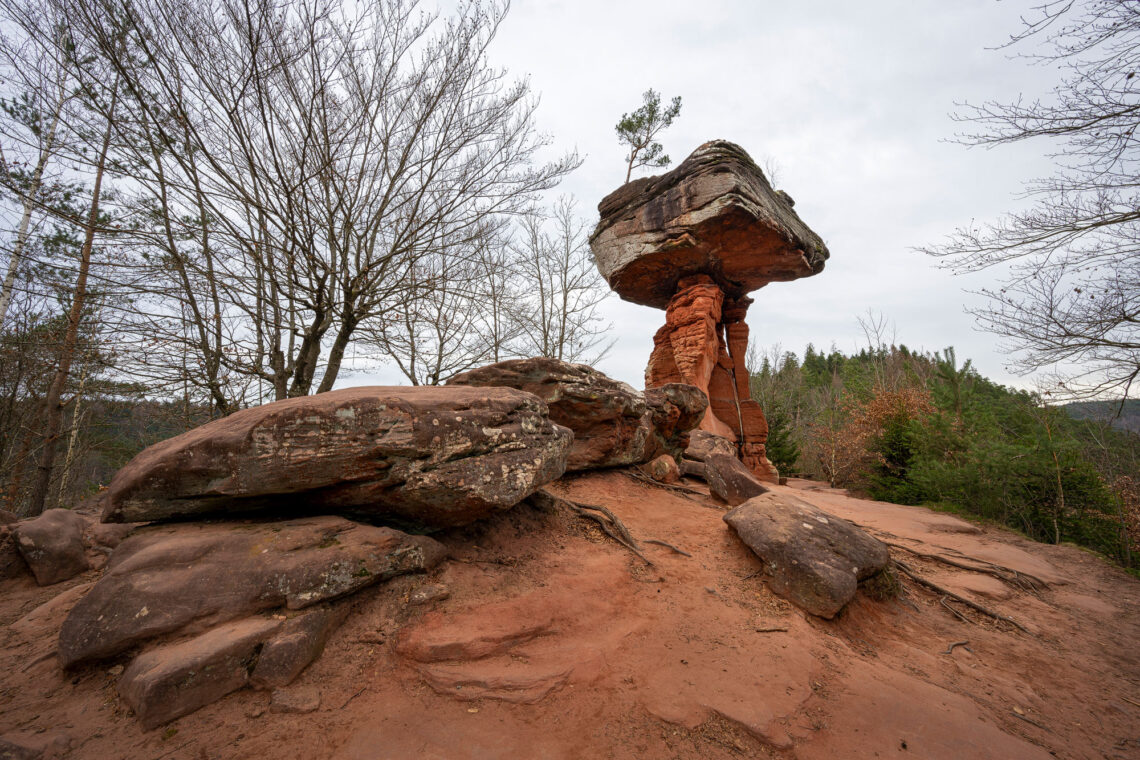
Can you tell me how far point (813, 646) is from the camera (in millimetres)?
2883

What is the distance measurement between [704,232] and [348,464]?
→ 34.9 ft

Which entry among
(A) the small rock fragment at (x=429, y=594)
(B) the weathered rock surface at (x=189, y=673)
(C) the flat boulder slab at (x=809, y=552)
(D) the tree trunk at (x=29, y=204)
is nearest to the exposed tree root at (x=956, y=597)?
(C) the flat boulder slab at (x=809, y=552)

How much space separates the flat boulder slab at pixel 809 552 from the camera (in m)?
3.34

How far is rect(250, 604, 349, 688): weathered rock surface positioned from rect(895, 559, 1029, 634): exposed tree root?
5.59 m

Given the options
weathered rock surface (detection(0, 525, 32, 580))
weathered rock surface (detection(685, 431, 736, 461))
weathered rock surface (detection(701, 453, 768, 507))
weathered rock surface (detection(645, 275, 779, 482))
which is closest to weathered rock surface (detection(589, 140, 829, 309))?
weathered rock surface (detection(645, 275, 779, 482))

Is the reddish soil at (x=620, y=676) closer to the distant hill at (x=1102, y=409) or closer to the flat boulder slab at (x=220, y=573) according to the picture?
the flat boulder slab at (x=220, y=573)

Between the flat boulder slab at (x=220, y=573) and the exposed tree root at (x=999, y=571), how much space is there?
625cm

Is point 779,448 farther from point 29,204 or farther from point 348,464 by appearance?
point 29,204

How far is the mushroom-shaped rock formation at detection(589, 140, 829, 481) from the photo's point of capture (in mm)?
10586

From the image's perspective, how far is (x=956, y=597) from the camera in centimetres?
418

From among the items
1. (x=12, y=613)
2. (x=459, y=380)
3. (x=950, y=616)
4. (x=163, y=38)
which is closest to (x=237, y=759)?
(x=12, y=613)

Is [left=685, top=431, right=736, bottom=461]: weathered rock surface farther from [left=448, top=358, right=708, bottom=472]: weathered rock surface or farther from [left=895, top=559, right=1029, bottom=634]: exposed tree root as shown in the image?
[left=895, top=559, right=1029, bottom=634]: exposed tree root

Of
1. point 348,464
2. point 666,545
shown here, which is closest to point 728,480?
point 666,545

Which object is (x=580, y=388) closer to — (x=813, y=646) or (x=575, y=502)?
(x=575, y=502)
